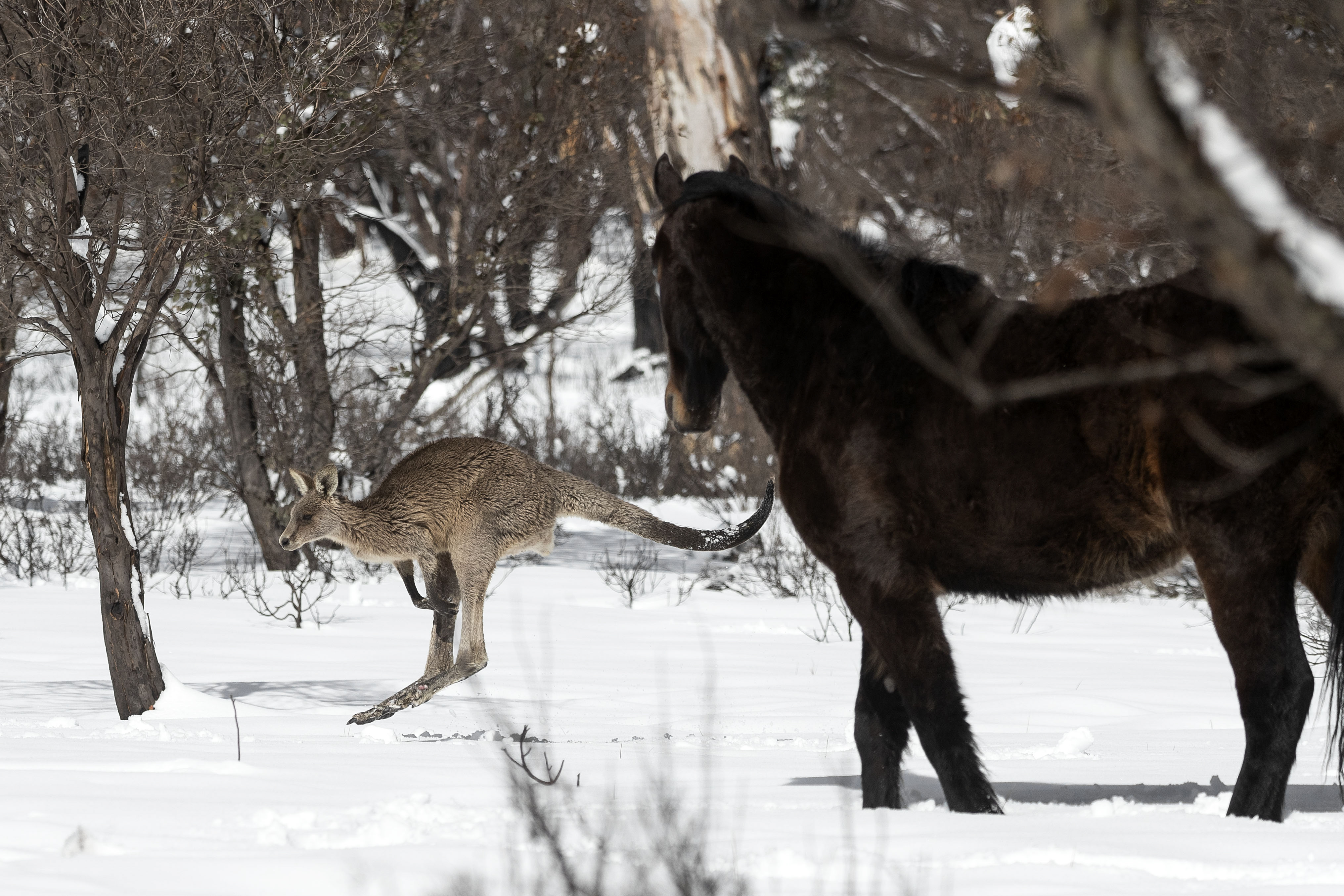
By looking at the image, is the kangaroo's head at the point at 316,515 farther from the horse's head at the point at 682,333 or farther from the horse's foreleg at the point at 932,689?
the horse's foreleg at the point at 932,689

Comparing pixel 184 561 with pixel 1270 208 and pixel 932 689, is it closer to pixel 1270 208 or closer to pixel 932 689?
pixel 932 689

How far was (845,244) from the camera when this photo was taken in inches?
166

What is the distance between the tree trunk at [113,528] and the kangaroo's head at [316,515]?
90cm

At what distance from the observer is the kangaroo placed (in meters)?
7.12

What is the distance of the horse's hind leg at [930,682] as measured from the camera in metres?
3.93

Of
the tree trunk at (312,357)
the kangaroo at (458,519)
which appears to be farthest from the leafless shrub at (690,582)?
the kangaroo at (458,519)

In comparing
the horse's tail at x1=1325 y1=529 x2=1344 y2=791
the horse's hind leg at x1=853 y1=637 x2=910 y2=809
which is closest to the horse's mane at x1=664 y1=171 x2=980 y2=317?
the horse's hind leg at x1=853 y1=637 x2=910 y2=809

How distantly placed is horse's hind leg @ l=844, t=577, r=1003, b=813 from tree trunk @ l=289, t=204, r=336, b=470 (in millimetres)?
9093

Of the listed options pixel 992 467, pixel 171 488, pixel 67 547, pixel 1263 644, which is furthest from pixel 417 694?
pixel 171 488

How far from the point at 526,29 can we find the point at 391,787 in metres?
10.5

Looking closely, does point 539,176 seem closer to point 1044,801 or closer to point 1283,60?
point 1283,60

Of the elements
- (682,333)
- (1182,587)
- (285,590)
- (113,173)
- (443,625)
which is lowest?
(443,625)

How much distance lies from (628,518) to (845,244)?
3303mm

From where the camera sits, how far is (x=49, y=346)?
18.5m
